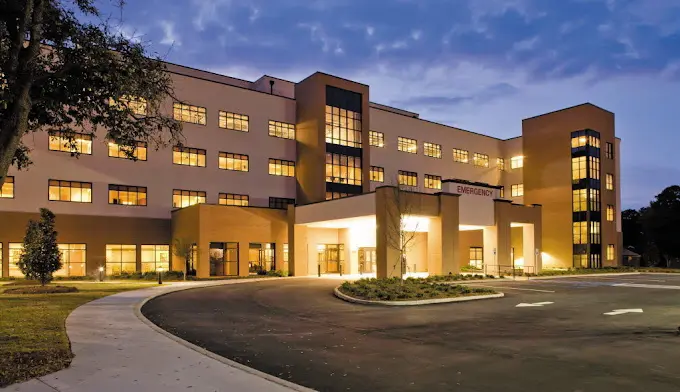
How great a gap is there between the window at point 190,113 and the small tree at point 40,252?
20559 millimetres

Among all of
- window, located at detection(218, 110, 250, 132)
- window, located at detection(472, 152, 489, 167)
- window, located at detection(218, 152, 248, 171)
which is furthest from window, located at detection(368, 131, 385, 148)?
window, located at detection(472, 152, 489, 167)

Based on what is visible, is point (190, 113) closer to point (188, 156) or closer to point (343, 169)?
point (188, 156)

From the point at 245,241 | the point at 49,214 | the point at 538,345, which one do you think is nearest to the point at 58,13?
the point at 538,345

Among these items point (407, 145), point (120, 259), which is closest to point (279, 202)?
point (120, 259)

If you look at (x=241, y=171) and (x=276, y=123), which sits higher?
(x=276, y=123)

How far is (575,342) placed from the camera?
12.9 metres

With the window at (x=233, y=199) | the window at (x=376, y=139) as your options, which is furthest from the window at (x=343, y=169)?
the window at (x=233, y=199)

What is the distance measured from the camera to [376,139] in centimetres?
5800

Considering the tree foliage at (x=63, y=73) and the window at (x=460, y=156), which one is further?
the window at (x=460, y=156)

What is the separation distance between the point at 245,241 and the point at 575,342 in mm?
34196

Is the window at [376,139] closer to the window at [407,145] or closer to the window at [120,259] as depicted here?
the window at [407,145]

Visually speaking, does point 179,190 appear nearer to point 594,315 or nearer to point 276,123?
point 276,123

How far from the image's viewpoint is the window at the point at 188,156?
46.2 metres

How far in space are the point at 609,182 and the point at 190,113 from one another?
4939cm
